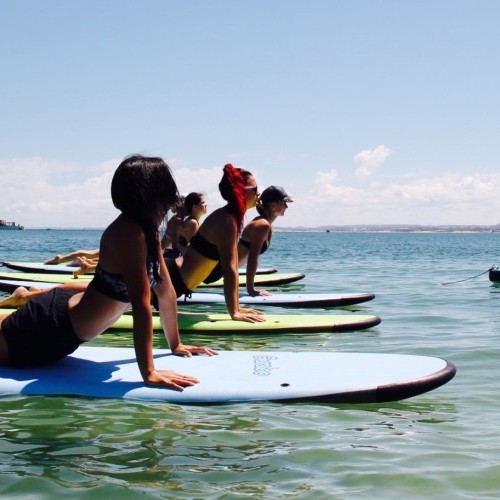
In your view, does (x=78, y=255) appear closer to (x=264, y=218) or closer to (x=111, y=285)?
(x=264, y=218)

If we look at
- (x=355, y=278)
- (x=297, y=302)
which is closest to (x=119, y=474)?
(x=297, y=302)

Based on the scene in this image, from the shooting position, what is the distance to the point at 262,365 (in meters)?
5.46

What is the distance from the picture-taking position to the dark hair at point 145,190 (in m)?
4.40

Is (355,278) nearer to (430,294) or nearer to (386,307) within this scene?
(430,294)

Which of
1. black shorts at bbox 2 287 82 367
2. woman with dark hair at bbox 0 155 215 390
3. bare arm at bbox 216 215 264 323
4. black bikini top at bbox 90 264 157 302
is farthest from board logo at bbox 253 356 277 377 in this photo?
bare arm at bbox 216 215 264 323

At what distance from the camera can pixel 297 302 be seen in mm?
10734

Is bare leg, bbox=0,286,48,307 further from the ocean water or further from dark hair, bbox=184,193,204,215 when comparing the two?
the ocean water

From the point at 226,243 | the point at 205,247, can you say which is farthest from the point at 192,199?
the point at 226,243

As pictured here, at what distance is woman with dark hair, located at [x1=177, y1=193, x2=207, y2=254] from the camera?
34.9 feet

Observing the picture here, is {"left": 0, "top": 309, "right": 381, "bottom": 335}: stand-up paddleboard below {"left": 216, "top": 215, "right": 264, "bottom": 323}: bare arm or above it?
below

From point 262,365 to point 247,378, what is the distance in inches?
13.7

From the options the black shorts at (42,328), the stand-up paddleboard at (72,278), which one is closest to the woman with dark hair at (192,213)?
the stand-up paddleboard at (72,278)

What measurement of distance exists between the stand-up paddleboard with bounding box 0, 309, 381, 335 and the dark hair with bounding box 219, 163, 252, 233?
3.65 feet

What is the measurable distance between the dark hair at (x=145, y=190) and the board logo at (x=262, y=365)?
4.48ft
